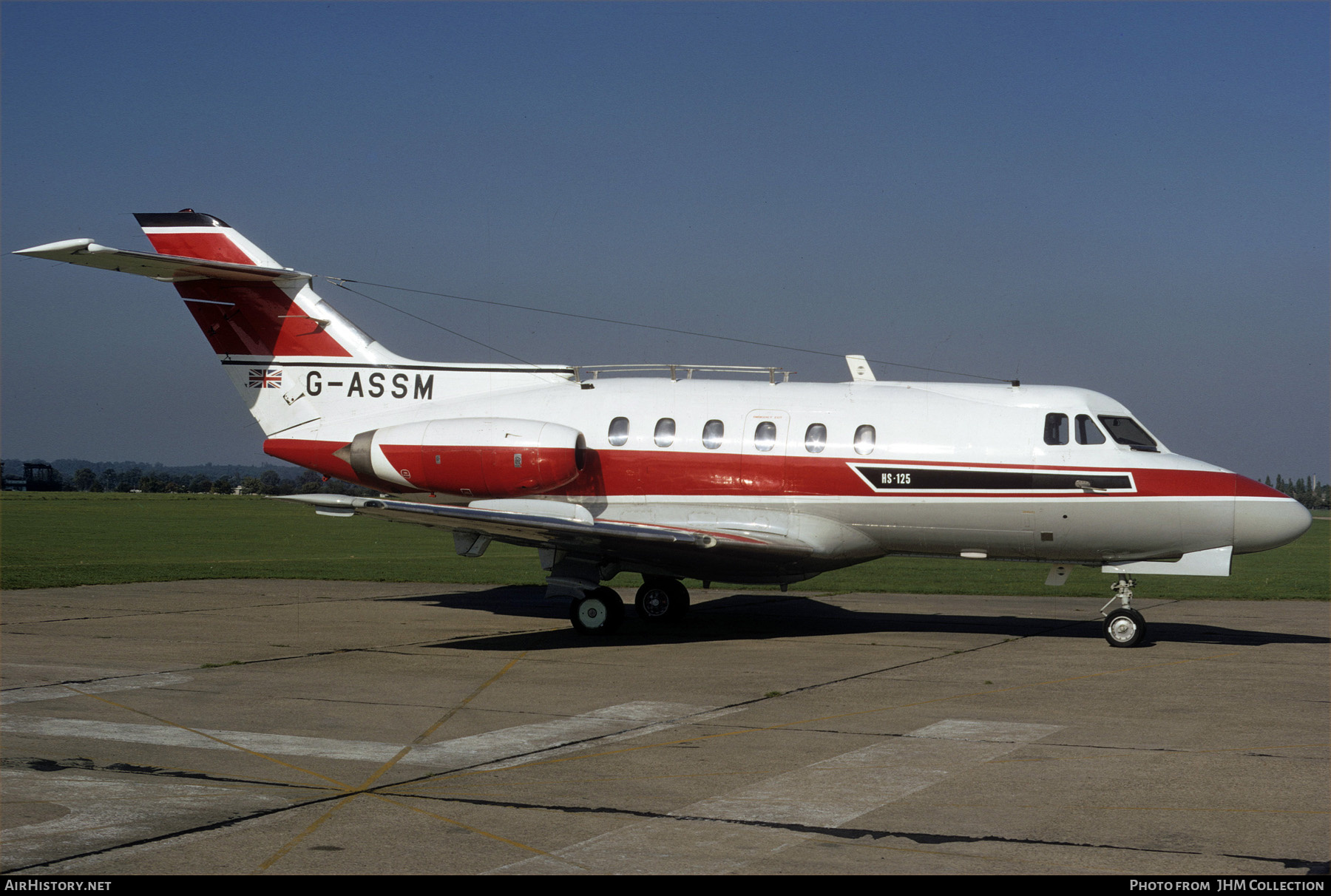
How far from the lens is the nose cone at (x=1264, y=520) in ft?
49.1

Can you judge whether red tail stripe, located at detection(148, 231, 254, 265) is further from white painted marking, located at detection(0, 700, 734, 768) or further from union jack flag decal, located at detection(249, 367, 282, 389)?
white painted marking, located at detection(0, 700, 734, 768)

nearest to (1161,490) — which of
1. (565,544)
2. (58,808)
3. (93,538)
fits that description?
(565,544)

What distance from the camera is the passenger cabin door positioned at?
16609 millimetres

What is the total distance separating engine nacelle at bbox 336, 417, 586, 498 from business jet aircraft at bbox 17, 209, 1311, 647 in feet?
0.10

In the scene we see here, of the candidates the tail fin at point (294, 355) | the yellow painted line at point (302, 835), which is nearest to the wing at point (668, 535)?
the tail fin at point (294, 355)

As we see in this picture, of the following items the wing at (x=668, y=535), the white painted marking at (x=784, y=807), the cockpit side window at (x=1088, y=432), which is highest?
the cockpit side window at (x=1088, y=432)

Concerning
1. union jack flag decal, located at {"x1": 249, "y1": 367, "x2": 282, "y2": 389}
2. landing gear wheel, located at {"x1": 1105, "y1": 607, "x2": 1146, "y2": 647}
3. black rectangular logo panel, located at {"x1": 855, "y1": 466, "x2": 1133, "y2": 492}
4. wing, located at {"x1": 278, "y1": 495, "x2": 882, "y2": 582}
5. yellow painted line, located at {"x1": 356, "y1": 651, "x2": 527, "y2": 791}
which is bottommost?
yellow painted line, located at {"x1": 356, "y1": 651, "x2": 527, "y2": 791}

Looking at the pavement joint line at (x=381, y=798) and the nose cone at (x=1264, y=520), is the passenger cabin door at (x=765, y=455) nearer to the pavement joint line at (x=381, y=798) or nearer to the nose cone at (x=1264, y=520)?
the nose cone at (x=1264, y=520)

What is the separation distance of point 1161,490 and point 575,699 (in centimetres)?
845

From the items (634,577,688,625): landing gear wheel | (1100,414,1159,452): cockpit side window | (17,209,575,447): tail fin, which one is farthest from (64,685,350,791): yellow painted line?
(1100,414,1159,452): cockpit side window

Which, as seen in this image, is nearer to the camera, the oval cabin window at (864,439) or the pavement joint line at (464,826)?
the pavement joint line at (464,826)

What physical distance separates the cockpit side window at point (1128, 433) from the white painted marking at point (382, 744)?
8.17 metres

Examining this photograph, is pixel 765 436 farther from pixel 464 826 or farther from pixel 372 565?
pixel 372 565
